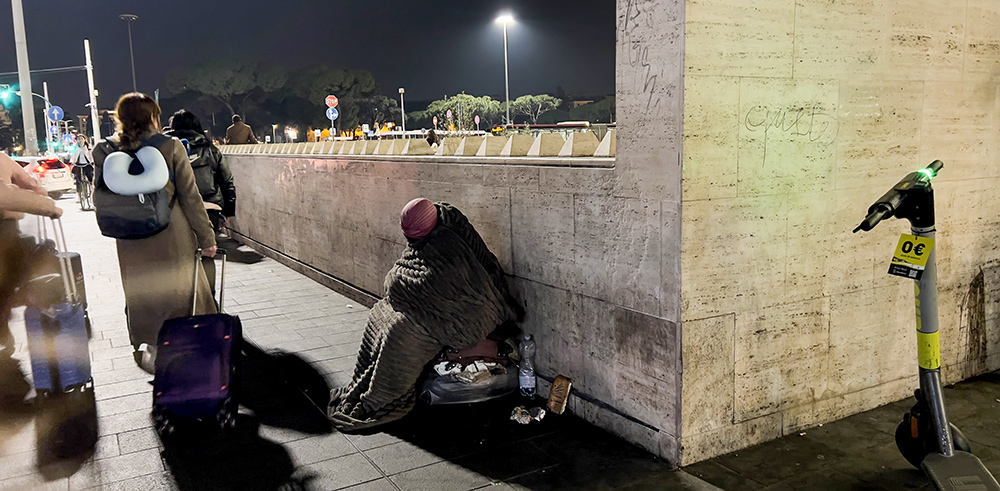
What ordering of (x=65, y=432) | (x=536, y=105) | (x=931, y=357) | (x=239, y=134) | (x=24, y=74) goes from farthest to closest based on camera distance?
1. (x=536, y=105)
2. (x=24, y=74)
3. (x=239, y=134)
4. (x=65, y=432)
5. (x=931, y=357)

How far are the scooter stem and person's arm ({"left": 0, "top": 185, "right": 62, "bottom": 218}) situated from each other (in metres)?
4.62

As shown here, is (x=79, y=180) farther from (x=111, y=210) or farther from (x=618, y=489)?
(x=618, y=489)

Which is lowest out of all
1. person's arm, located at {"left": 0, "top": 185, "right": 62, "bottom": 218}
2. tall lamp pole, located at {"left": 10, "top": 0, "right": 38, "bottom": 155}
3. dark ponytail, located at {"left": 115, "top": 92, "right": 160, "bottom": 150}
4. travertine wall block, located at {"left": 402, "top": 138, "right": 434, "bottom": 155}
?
person's arm, located at {"left": 0, "top": 185, "right": 62, "bottom": 218}

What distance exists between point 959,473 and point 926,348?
56cm

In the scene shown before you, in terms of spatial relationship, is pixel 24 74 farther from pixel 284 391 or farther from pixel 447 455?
pixel 447 455

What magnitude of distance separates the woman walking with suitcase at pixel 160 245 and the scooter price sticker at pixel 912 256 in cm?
426

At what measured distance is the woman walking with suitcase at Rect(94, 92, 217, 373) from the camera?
4770 mm

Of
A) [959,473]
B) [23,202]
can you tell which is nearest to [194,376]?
[23,202]

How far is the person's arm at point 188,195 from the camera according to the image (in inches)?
193

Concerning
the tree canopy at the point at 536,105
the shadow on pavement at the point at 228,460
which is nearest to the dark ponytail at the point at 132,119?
the shadow on pavement at the point at 228,460

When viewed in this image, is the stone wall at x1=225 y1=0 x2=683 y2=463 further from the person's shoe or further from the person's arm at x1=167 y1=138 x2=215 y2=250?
the person's shoe

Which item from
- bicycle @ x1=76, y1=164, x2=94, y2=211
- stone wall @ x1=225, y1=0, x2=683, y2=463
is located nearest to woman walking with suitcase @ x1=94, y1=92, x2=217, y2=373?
stone wall @ x1=225, y1=0, x2=683, y2=463

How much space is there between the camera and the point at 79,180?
66.8 ft

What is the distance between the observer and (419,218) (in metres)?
4.44
